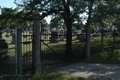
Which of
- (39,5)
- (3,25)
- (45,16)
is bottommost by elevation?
(3,25)

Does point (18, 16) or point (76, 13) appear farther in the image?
point (76, 13)

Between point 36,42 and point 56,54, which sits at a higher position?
point 36,42

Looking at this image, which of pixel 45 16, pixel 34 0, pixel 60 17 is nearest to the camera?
pixel 34 0

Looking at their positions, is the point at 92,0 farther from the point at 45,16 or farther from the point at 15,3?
the point at 15,3

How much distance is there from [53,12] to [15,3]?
2.53m

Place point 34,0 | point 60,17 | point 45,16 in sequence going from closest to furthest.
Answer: point 34,0 < point 45,16 < point 60,17

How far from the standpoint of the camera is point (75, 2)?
357 inches

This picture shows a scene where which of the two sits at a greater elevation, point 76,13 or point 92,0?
point 92,0

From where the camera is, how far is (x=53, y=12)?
9.22 metres

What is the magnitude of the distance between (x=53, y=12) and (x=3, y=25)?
359 centimetres

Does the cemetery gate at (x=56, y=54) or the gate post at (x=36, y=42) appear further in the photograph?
the cemetery gate at (x=56, y=54)

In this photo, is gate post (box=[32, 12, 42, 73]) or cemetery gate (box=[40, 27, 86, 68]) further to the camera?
cemetery gate (box=[40, 27, 86, 68])

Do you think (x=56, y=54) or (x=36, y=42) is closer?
(x=36, y=42)

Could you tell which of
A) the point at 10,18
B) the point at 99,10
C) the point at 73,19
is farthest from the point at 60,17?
the point at 10,18
